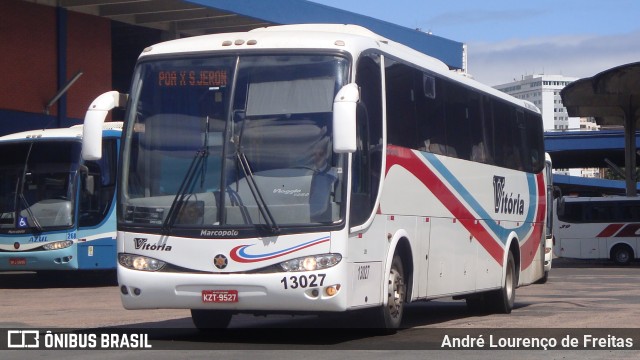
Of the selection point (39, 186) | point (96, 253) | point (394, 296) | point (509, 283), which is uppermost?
point (39, 186)

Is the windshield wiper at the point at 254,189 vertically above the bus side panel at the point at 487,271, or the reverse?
the windshield wiper at the point at 254,189

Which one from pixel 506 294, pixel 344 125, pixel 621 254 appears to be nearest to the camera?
pixel 344 125

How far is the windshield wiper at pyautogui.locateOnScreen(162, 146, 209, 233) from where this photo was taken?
11523 mm

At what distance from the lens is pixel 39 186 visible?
2352cm

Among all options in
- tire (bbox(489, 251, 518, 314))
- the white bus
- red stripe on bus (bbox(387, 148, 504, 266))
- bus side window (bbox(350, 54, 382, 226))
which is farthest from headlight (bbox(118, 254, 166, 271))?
tire (bbox(489, 251, 518, 314))

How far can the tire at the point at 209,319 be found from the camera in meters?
13.2

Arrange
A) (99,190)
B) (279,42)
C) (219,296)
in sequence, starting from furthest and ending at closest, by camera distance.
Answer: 1. (99,190)
2. (279,42)
3. (219,296)

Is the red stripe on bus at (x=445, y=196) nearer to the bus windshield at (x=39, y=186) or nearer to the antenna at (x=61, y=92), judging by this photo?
the bus windshield at (x=39, y=186)

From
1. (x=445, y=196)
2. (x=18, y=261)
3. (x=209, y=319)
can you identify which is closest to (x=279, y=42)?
(x=209, y=319)

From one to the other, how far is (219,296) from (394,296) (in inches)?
96.1

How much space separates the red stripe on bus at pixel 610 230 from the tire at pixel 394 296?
3299cm

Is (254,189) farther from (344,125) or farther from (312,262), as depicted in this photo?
(344,125)

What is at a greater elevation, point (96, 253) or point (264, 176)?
point (264, 176)

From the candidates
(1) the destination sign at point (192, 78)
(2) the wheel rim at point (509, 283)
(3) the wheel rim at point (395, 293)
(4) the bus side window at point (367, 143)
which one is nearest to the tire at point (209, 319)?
(3) the wheel rim at point (395, 293)
